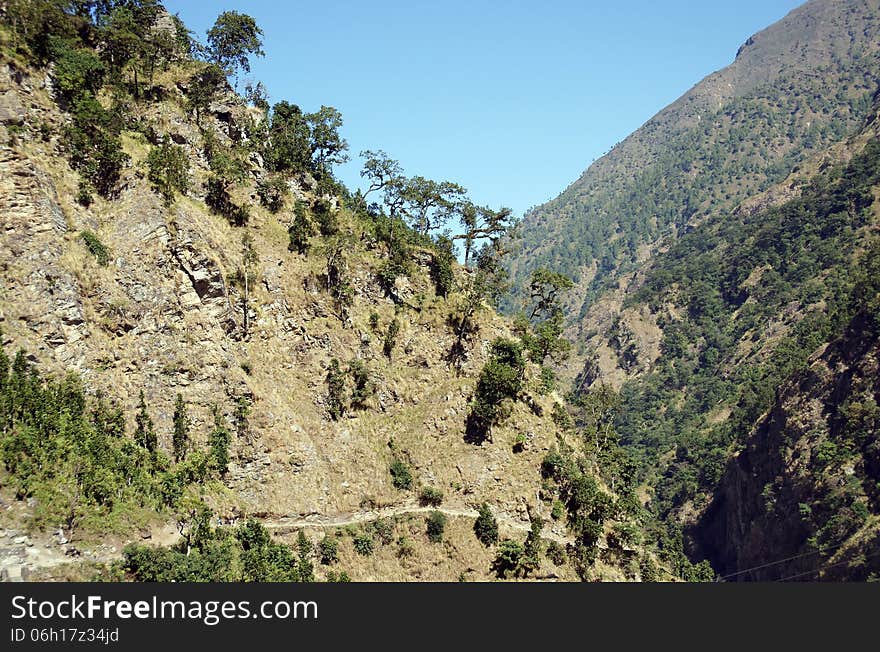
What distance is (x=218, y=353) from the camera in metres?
54.7

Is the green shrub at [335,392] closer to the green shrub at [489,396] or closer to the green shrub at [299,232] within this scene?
the green shrub at [299,232]

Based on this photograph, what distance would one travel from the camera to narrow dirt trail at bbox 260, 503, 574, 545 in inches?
2066

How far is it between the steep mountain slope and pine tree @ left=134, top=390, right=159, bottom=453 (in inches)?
4.2

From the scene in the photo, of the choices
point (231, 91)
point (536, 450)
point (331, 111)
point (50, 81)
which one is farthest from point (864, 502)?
point (50, 81)

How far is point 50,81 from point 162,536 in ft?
128

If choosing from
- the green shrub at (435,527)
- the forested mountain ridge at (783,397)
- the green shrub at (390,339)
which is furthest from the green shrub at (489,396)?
the forested mountain ridge at (783,397)

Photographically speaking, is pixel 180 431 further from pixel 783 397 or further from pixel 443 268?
pixel 783 397

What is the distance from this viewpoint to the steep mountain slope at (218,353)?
4566cm

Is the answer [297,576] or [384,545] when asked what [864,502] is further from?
[297,576]

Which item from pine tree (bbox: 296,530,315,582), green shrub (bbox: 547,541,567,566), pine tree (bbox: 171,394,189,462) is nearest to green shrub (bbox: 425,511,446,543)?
green shrub (bbox: 547,541,567,566)

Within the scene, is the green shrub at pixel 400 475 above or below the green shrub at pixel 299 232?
below

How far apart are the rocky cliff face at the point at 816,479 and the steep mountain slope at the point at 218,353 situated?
32707 mm

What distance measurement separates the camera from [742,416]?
13975cm

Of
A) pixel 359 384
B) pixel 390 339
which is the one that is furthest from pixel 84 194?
pixel 390 339
